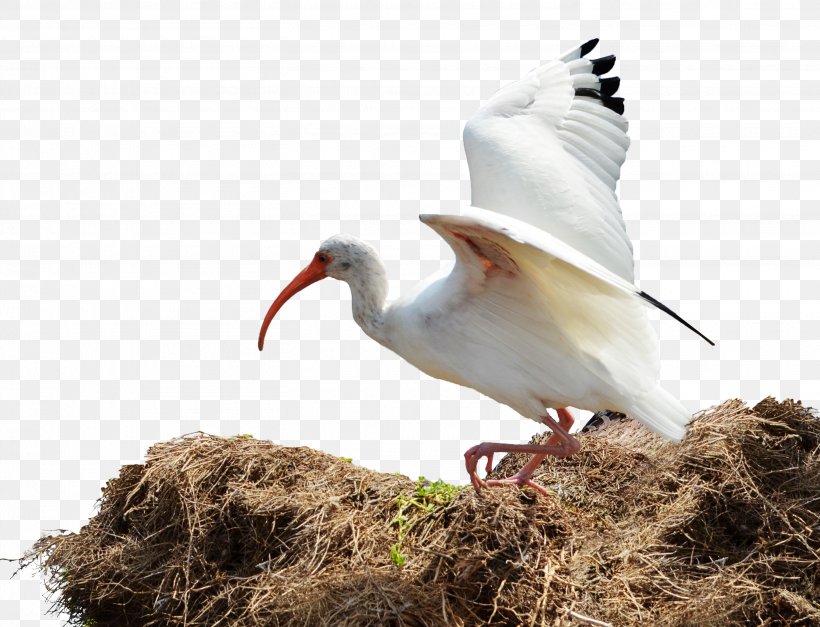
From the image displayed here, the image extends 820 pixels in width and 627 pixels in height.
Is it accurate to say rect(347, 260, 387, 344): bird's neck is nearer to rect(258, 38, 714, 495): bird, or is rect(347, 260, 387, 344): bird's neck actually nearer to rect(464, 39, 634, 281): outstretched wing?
rect(258, 38, 714, 495): bird

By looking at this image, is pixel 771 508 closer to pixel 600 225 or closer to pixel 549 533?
pixel 549 533

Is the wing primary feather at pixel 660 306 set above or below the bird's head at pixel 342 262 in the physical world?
below

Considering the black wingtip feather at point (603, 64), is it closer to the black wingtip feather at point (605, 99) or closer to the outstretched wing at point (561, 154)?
the outstretched wing at point (561, 154)

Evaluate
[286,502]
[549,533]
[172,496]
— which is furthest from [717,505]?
→ [172,496]

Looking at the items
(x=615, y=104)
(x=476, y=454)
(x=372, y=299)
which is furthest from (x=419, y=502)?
(x=615, y=104)

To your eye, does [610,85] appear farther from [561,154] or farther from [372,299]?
[372,299]

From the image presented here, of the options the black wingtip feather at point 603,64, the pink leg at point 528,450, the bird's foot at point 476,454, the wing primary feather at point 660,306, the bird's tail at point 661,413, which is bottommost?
the bird's tail at point 661,413

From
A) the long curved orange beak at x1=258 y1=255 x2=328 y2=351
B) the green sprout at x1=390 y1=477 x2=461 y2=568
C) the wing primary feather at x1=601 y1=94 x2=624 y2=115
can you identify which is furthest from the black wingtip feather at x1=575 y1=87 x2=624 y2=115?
the green sprout at x1=390 y1=477 x2=461 y2=568

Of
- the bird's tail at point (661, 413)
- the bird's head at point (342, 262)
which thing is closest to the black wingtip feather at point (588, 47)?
the bird's head at point (342, 262)
